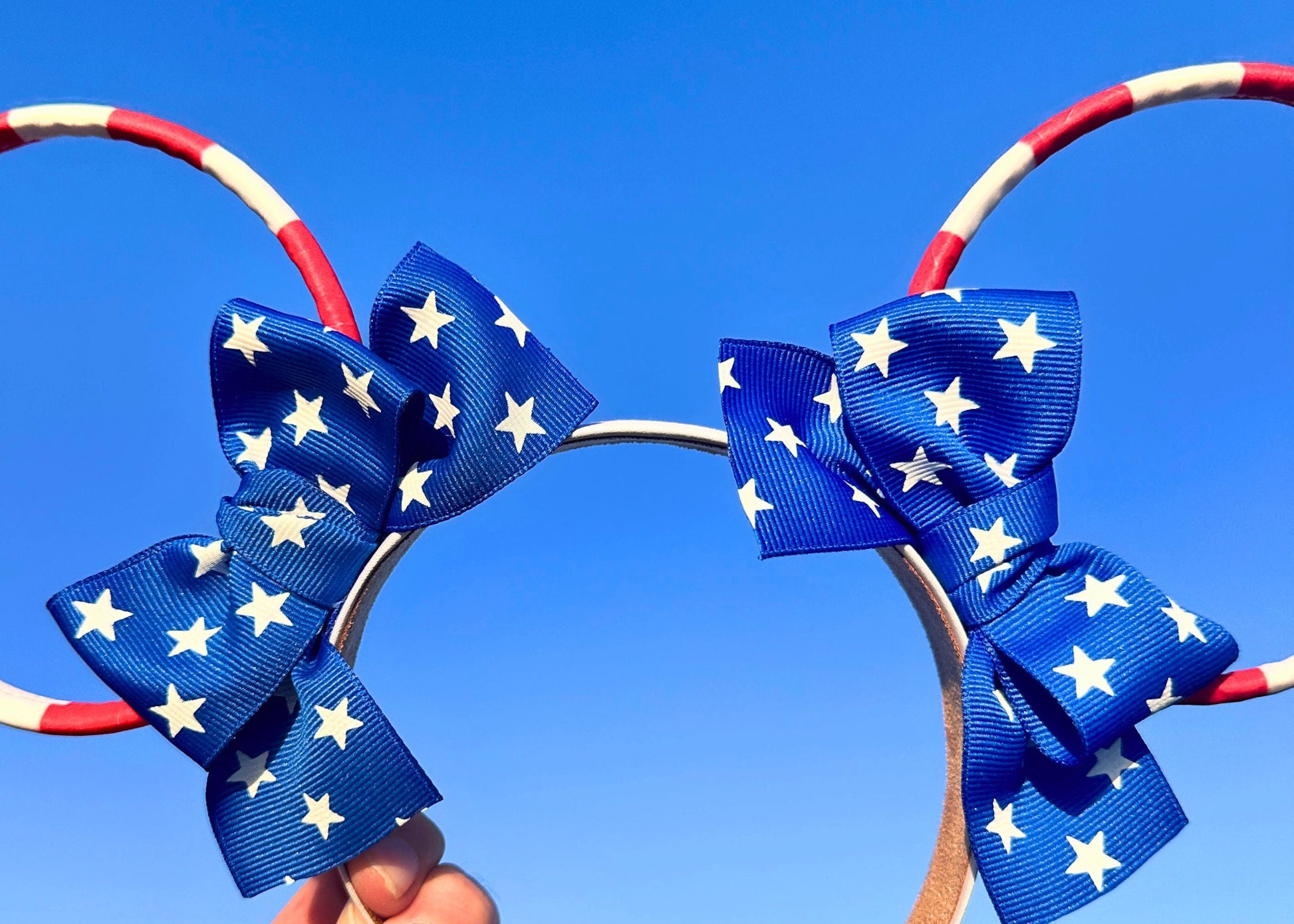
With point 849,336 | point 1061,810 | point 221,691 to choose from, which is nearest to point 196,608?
point 221,691

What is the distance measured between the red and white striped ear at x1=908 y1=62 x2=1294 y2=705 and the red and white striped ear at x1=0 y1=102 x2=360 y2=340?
1.41 m

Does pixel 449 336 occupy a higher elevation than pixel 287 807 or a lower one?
higher

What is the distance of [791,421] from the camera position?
2.96 m

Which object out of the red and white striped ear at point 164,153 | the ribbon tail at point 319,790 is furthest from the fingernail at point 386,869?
the red and white striped ear at point 164,153

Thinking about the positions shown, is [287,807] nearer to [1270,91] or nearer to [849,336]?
[849,336]

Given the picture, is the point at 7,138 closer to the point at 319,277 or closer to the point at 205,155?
the point at 205,155

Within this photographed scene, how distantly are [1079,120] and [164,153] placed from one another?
2272 mm

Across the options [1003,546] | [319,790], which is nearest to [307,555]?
[319,790]

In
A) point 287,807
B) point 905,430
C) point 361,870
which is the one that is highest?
point 905,430

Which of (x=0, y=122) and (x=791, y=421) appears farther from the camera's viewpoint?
A: (x=0, y=122)

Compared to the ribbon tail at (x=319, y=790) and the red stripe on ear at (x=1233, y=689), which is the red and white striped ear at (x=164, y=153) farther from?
the red stripe on ear at (x=1233, y=689)

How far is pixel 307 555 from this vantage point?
9.30 feet

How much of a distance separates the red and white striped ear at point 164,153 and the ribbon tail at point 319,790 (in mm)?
349

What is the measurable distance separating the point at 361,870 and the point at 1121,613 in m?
1.78
